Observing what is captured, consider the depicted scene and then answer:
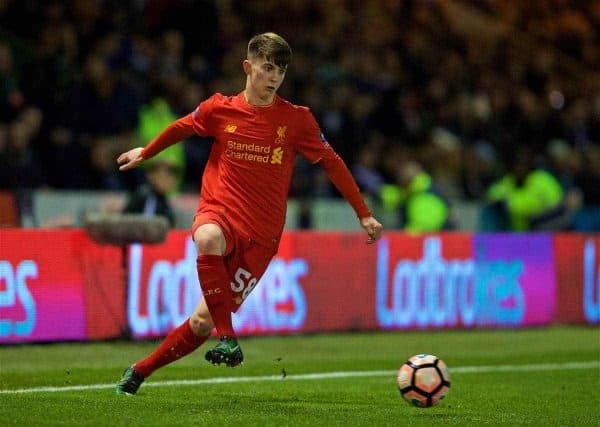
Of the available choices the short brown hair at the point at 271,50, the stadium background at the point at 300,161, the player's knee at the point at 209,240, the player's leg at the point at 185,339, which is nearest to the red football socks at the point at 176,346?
the player's leg at the point at 185,339

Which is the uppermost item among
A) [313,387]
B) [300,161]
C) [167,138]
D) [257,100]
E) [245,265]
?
[300,161]

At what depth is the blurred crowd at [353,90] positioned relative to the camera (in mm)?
15164

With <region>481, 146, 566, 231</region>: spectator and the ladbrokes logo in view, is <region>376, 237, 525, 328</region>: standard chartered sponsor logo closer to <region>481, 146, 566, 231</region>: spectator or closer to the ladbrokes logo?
<region>481, 146, 566, 231</region>: spectator

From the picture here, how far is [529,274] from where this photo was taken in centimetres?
1677

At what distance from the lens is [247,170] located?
8.46 metres

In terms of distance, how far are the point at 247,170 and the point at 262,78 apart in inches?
24.7

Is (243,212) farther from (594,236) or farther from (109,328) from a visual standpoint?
(594,236)

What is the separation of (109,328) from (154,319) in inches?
20.3

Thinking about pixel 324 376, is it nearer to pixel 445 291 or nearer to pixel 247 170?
pixel 247 170

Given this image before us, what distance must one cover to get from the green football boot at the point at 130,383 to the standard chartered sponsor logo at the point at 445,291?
686cm

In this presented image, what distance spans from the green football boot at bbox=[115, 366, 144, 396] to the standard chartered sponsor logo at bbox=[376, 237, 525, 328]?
6856 mm

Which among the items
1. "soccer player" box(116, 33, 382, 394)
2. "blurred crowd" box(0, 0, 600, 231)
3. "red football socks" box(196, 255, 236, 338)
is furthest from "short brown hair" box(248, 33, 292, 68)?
"blurred crowd" box(0, 0, 600, 231)

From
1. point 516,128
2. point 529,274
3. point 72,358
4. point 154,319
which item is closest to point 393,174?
point 529,274

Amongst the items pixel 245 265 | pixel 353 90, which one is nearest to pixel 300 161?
pixel 353 90
